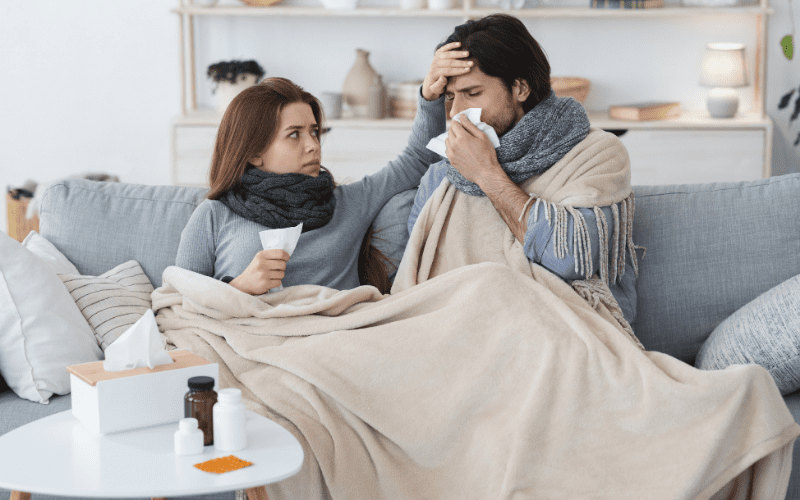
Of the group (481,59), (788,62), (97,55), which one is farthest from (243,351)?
(788,62)

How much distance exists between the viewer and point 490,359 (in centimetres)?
153

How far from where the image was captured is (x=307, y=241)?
199cm

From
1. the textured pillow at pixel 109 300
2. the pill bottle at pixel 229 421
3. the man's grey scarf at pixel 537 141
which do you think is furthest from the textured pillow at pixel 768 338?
the textured pillow at pixel 109 300

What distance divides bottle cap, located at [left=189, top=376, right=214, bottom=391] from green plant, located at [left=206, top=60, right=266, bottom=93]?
2696 millimetres

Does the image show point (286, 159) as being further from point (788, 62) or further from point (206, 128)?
point (788, 62)

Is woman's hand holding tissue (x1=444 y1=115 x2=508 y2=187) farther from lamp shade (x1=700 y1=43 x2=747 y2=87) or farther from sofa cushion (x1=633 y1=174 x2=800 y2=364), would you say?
lamp shade (x1=700 y1=43 x2=747 y2=87)

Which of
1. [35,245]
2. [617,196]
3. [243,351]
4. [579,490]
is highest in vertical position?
[617,196]

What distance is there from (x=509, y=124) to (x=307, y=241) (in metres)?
0.56

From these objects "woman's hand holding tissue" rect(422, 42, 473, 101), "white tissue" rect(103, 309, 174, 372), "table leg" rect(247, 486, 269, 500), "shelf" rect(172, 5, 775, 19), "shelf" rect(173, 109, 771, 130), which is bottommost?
"table leg" rect(247, 486, 269, 500)

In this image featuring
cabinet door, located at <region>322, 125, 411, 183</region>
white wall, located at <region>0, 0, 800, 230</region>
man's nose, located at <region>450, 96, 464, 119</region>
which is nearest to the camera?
man's nose, located at <region>450, 96, 464, 119</region>

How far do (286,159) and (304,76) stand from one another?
7.01 ft

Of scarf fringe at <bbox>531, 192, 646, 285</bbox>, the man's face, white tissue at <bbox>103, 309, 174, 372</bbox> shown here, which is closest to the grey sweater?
the man's face

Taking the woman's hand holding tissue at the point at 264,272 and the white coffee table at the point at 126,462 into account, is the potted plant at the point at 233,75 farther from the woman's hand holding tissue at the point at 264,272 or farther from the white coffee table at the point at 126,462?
the white coffee table at the point at 126,462

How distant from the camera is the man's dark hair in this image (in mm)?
1936
